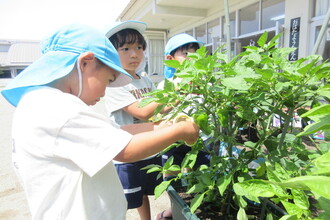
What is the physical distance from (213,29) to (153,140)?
7.70m

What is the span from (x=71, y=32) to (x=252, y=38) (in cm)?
596

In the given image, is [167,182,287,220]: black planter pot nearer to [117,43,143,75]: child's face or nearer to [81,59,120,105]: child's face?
[81,59,120,105]: child's face

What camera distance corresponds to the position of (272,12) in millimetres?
5332

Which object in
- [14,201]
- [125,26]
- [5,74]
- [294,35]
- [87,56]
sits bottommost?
[14,201]

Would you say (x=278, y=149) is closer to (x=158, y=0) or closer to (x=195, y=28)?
(x=158, y=0)

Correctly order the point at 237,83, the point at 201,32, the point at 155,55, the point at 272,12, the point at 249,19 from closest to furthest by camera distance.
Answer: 1. the point at 237,83
2. the point at 272,12
3. the point at 249,19
4. the point at 201,32
5. the point at 155,55

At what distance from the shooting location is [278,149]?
0.91 meters

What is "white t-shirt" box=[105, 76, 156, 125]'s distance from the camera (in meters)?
1.50

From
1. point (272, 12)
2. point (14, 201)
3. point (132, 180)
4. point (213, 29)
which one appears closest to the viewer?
point (132, 180)

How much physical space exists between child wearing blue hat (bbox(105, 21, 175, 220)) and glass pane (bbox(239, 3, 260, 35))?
5.07 m

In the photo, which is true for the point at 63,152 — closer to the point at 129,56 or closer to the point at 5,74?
the point at 129,56

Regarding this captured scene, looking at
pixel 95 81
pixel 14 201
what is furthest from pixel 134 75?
pixel 14 201

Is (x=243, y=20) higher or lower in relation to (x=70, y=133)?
Answer: higher

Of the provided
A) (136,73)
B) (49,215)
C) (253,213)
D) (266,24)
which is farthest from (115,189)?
(266,24)
